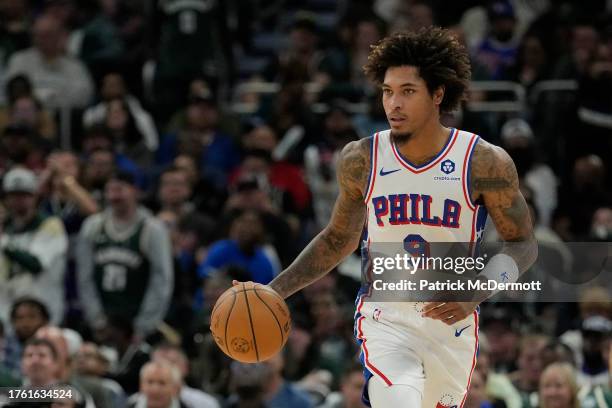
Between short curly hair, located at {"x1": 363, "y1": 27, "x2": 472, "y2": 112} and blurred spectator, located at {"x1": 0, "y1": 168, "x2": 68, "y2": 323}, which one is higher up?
short curly hair, located at {"x1": 363, "y1": 27, "x2": 472, "y2": 112}

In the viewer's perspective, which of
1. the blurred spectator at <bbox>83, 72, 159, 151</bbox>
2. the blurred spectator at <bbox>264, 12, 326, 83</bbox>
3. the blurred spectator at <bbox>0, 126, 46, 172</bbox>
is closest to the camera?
the blurred spectator at <bbox>0, 126, 46, 172</bbox>

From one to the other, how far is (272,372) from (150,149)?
4.57 m

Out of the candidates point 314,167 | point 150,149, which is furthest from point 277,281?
point 150,149

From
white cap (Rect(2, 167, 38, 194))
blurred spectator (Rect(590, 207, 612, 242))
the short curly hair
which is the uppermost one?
the short curly hair

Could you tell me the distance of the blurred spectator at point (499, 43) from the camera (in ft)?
49.9

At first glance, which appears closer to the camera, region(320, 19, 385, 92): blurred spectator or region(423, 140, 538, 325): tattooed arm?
region(423, 140, 538, 325): tattooed arm

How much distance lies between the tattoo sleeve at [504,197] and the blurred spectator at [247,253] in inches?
203

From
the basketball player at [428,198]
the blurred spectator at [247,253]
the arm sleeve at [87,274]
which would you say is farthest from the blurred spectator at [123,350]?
the basketball player at [428,198]

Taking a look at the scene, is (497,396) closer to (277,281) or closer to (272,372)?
(272,372)

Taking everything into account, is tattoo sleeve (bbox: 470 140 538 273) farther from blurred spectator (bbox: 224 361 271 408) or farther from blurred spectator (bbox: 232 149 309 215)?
blurred spectator (bbox: 232 149 309 215)

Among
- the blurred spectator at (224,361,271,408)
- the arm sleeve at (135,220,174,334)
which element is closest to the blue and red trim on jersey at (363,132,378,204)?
Answer: the blurred spectator at (224,361,271,408)

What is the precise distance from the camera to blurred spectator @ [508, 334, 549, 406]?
10781 millimetres

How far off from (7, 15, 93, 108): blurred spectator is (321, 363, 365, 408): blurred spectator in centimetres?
589

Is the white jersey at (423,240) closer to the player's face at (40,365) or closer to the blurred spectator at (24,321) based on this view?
the player's face at (40,365)
